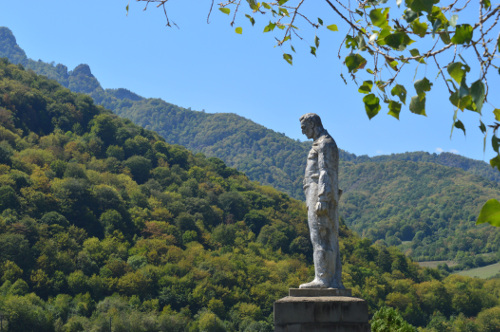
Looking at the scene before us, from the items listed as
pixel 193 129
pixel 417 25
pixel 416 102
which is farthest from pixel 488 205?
pixel 193 129

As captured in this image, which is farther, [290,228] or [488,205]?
[290,228]

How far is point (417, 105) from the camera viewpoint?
375 cm

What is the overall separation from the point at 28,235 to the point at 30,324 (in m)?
9.36

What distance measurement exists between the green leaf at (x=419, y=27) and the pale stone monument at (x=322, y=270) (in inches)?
144

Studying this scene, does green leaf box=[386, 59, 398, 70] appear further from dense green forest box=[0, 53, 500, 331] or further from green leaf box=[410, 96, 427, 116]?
dense green forest box=[0, 53, 500, 331]

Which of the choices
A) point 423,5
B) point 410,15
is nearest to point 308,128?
point 410,15

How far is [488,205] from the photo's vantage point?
8.19 ft

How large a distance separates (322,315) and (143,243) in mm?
44401

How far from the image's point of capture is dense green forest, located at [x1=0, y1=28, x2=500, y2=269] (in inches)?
3701

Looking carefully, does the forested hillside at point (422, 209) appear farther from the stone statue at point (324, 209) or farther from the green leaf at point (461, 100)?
the green leaf at point (461, 100)

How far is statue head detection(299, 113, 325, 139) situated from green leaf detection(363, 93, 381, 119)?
4512 mm

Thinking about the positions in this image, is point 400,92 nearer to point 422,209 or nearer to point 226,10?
point 226,10

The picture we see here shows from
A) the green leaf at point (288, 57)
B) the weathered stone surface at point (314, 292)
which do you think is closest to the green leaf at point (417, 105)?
the green leaf at point (288, 57)

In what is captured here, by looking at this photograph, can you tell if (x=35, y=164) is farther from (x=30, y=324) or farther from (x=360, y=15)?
(x=360, y=15)
